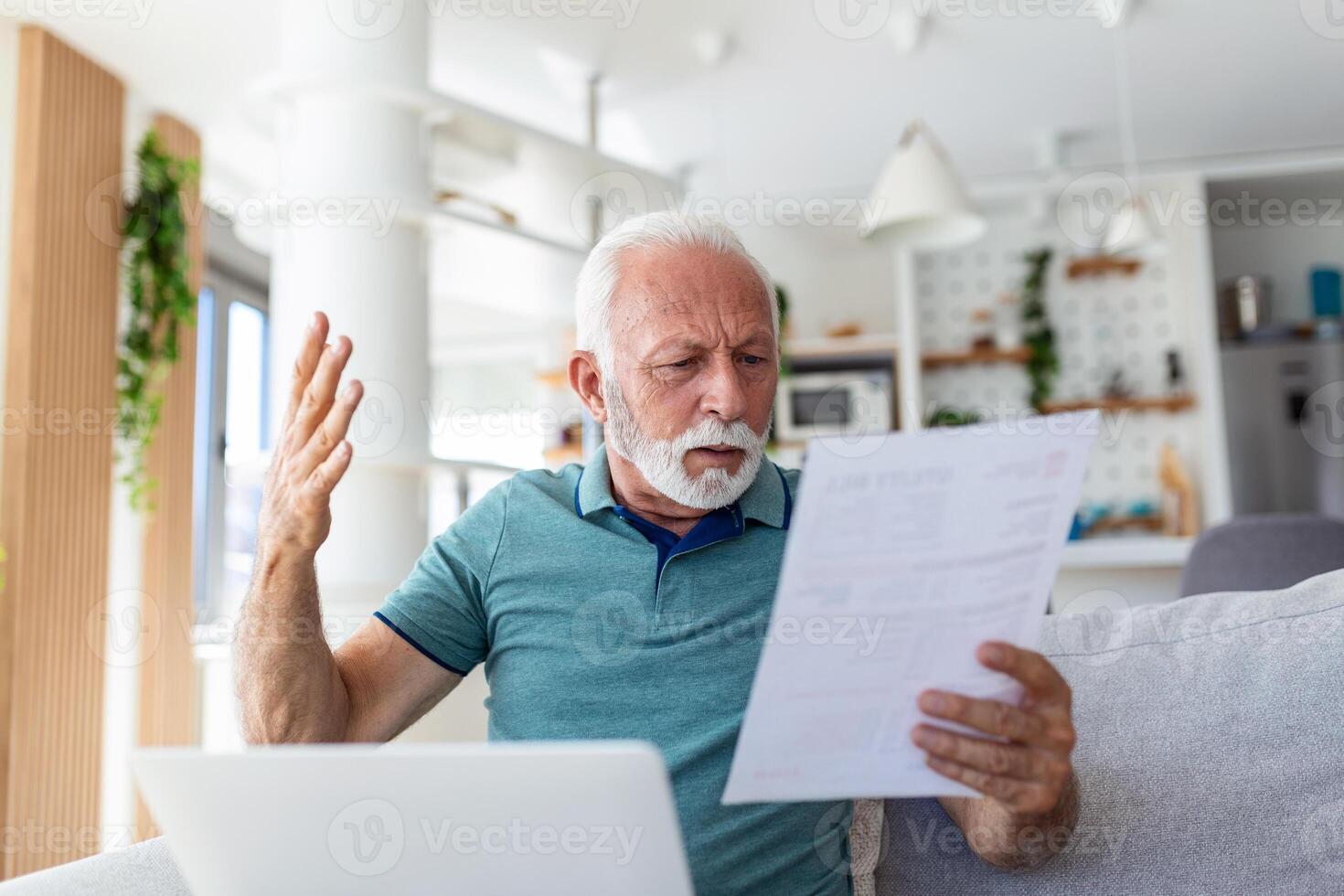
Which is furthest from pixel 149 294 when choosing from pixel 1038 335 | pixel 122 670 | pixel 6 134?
pixel 1038 335

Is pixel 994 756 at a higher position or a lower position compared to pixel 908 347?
lower

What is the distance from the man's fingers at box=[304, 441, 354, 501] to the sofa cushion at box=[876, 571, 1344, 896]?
2.41 ft

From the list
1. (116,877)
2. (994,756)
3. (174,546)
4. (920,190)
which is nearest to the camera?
(994,756)

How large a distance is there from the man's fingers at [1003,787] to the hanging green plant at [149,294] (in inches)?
145

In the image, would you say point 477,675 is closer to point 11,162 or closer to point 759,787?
point 759,787

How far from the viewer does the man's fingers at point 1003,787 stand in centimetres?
93

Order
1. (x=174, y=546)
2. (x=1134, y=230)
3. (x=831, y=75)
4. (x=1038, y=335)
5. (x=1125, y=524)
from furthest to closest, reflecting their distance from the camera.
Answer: (x=1038, y=335)
(x=1125, y=524)
(x=831, y=75)
(x=174, y=546)
(x=1134, y=230)

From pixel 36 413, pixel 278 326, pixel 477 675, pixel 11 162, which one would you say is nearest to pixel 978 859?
pixel 477 675

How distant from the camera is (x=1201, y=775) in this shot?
4.31ft

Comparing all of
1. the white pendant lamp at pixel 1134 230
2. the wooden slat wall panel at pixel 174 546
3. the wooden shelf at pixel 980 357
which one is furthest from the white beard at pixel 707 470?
the wooden shelf at pixel 980 357

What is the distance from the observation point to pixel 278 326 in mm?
2986

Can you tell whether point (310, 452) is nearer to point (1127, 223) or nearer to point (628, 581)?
point (628, 581)

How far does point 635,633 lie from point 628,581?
7 cm

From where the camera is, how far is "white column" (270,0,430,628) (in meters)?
2.93
